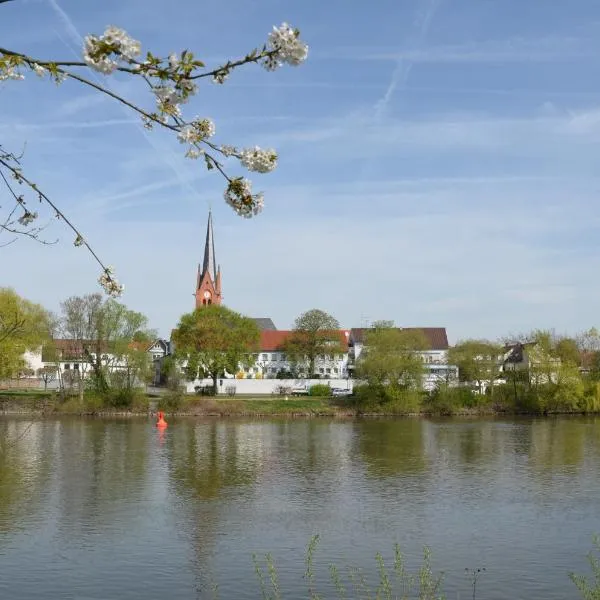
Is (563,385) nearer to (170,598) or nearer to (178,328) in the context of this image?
(178,328)

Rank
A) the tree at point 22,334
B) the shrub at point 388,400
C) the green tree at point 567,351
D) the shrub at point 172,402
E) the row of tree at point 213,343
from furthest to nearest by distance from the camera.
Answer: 1. the row of tree at point 213,343
2. the green tree at point 567,351
3. the shrub at point 388,400
4. the shrub at point 172,402
5. the tree at point 22,334

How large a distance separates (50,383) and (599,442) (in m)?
66.7

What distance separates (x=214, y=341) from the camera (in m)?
76.9

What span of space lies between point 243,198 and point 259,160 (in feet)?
0.94

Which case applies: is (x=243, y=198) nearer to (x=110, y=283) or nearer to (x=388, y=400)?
(x=110, y=283)

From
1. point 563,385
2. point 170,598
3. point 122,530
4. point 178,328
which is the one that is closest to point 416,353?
point 563,385

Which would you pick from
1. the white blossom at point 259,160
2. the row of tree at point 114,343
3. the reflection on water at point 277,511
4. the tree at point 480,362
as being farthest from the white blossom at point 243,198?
the tree at point 480,362

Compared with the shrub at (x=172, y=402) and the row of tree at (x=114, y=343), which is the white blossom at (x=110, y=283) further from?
the shrub at (x=172, y=402)

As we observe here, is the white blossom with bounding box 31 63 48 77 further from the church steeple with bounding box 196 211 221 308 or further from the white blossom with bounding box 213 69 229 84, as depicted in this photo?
the church steeple with bounding box 196 211 221 308

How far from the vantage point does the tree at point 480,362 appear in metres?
74.5

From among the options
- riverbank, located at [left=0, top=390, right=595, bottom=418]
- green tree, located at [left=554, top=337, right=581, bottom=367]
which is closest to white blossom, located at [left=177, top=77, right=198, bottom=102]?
riverbank, located at [left=0, top=390, right=595, bottom=418]

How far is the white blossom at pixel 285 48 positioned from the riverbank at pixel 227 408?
6064 centimetres

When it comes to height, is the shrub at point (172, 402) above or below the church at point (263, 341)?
below

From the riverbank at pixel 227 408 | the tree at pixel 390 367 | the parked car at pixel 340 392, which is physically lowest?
the riverbank at pixel 227 408
